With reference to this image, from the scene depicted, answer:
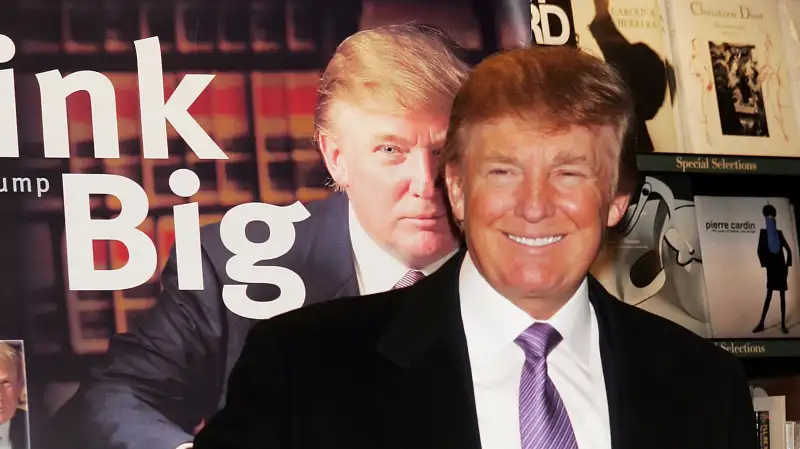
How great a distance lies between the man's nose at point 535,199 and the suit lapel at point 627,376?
235 millimetres

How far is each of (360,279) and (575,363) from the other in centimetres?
74

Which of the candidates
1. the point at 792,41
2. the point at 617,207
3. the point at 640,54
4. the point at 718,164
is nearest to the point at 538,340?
the point at 617,207

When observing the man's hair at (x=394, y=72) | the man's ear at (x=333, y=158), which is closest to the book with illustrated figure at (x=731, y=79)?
the man's hair at (x=394, y=72)

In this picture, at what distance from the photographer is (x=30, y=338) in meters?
2.18

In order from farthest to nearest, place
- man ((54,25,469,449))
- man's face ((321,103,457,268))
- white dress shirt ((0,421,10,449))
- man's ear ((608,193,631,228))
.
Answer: man's face ((321,103,457,268))
man ((54,25,469,449))
white dress shirt ((0,421,10,449))
man's ear ((608,193,631,228))

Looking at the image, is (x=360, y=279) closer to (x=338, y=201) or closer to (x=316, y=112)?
(x=338, y=201)

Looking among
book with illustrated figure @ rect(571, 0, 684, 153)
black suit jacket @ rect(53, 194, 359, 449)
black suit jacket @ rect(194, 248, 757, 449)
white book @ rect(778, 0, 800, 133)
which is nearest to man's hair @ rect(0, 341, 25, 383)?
black suit jacket @ rect(53, 194, 359, 449)

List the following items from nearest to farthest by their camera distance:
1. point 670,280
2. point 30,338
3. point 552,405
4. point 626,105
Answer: point 552,405
point 626,105
point 30,338
point 670,280

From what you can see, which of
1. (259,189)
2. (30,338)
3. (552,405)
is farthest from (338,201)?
(552,405)

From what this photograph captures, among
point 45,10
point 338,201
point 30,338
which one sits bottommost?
point 30,338

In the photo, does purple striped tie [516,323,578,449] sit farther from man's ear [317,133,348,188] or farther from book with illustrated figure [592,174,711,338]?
book with illustrated figure [592,174,711,338]

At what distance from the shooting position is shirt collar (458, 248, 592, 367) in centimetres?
172

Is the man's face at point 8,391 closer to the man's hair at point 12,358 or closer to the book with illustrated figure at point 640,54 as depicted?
the man's hair at point 12,358

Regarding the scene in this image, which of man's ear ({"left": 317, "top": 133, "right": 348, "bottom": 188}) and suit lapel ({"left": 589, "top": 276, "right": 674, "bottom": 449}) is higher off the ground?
man's ear ({"left": 317, "top": 133, "right": 348, "bottom": 188})
